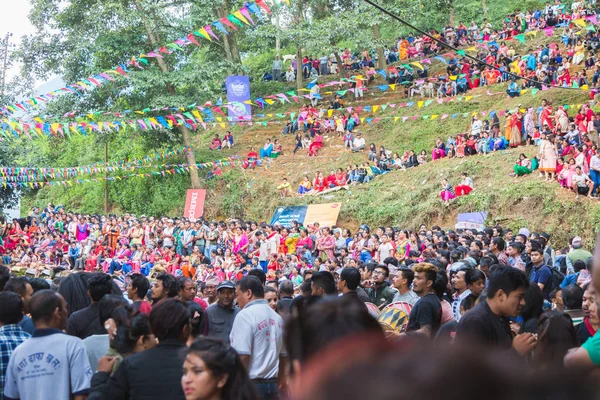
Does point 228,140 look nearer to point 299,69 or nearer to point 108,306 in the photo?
point 299,69

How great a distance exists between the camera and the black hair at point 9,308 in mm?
4688

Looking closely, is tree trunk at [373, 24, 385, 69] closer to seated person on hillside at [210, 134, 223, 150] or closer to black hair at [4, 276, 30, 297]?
seated person on hillside at [210, 134, 223, 150]

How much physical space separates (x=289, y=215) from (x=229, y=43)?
1268cm

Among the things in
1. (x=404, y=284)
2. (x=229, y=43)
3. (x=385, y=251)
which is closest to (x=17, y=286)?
(x=404, y=284)

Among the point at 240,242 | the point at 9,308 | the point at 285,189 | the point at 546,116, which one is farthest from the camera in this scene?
the point at 285,189

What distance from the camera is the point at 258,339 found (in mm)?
5418

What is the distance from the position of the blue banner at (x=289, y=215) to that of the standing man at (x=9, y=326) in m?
18.1

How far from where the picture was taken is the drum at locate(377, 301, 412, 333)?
6.12 meters

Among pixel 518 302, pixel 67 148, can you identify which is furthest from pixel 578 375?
pixel 67 148

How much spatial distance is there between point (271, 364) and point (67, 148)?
115 feet

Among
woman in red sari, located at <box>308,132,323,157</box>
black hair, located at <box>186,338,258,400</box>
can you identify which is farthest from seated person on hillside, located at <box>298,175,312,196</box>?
black hair, located at <box>186,338,258,400</box>

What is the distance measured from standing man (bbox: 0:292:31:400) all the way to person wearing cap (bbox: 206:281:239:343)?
6.81ft

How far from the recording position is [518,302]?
4.32 meters

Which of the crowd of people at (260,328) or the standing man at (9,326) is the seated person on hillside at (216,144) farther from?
the standing man at (9,326)
